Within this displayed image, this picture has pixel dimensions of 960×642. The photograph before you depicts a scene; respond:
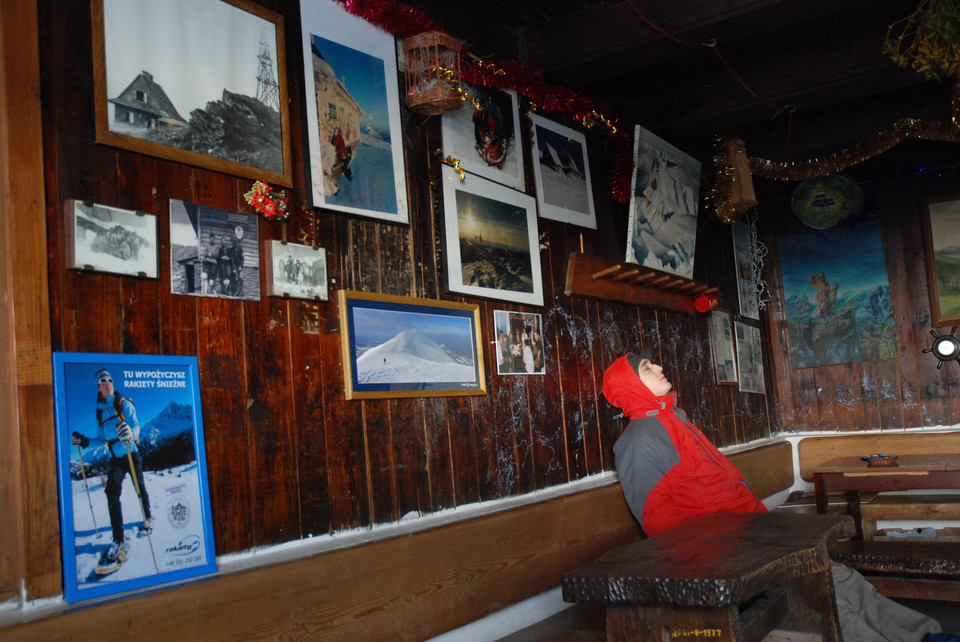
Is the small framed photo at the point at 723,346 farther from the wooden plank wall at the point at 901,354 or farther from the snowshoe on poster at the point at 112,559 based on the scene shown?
the snowshoe on poster at the point at 112,559

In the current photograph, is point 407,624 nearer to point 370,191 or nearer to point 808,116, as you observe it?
point 370,191

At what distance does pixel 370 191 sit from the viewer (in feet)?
9.66

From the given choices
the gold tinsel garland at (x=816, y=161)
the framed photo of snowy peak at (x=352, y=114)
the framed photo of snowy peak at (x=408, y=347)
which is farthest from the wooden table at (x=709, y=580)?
the gold tinsel garland at (x=816, y=161)

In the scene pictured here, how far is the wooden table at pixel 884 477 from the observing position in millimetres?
4398

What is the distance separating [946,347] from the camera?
20.5ft

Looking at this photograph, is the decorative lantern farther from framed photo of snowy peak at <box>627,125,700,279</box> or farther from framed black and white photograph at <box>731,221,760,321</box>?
framed black and white photograph at <box>731,221,760,321</box>

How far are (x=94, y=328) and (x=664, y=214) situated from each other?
12.3 ft

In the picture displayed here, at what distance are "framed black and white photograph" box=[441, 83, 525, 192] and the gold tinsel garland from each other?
230 centimetres

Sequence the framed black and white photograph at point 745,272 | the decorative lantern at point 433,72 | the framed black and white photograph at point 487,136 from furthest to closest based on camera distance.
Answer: the framed black and white photograph at point 745,272, the framed black and white photograph at point 487,136, the decorative lantern at point 433,72

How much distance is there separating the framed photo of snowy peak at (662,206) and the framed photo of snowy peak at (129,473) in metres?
3.01

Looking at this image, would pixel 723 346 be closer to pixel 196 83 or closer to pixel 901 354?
pixel 901 354

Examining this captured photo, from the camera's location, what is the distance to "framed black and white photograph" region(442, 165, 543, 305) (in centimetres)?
335

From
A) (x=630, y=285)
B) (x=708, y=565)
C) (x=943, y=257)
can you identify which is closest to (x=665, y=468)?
(x=630, y=285)

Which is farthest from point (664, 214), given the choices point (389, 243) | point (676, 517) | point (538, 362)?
point (389, 243)
